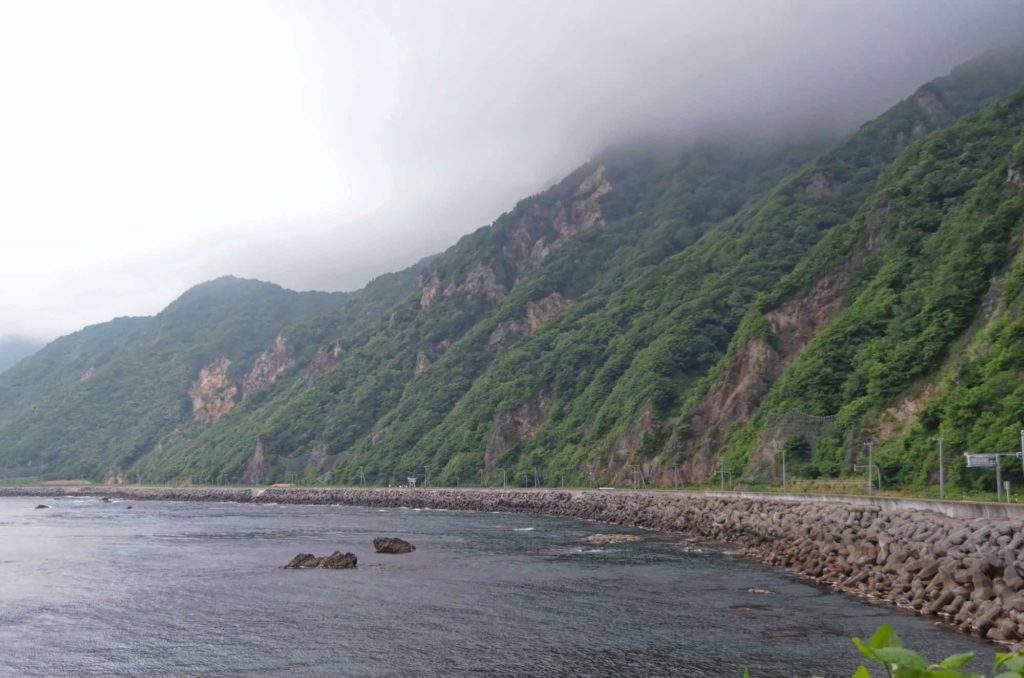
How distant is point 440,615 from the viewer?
1286 inches

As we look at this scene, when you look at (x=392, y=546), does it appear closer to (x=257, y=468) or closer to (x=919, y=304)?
(x=919, y=304)

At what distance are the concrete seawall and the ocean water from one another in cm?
158

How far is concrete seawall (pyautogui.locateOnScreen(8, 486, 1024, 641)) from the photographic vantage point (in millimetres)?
27359

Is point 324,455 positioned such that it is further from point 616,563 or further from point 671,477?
point 616,563

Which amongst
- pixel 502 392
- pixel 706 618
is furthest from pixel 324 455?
pixel 706 618

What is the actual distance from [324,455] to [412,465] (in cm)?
Result: 3560

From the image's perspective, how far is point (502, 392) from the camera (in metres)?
145

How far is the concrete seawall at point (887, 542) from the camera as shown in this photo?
27.4m

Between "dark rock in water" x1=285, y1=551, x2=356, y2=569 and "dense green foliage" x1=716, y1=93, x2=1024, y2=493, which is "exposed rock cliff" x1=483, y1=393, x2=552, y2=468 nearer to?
"dense green foliage" x1=716, y1=93, x2=1024, y2=493

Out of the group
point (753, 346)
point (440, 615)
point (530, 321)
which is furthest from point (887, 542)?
point (530, 321)

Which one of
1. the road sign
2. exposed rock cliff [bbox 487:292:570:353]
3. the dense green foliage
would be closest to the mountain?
the dense green foliage

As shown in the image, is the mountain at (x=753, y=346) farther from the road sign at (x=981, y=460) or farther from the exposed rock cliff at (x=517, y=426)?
the road sign at (x=981, y=460)

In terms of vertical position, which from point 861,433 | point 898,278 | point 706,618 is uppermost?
point 898,278

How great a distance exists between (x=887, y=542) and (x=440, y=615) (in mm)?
→ 20582
